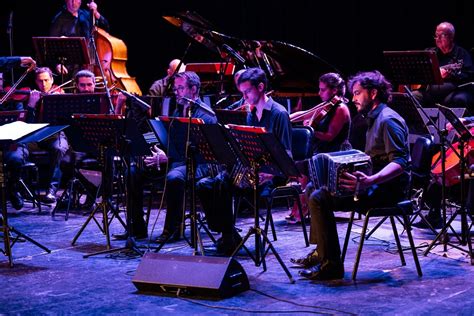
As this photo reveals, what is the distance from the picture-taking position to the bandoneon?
5.03m

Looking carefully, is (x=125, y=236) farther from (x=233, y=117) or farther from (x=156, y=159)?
(x=233, y=117)

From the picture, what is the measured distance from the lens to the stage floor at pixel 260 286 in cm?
463

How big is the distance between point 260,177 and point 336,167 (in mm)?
995

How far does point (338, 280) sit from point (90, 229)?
2946 mm

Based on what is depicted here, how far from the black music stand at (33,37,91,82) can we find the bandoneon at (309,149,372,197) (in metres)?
4.81

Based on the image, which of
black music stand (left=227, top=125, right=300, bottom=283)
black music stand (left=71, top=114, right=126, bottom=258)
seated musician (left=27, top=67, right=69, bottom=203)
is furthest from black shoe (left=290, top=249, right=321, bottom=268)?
seated musician (left=27, top=67, right=69, bottom=203)

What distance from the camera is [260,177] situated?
589cm

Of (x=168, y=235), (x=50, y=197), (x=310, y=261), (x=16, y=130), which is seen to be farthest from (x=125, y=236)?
(x=50, y=197)

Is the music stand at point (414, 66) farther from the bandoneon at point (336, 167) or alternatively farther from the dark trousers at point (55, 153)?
the dark trousers at point (55, 153)

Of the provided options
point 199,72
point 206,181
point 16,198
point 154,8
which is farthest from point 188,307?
point 154,8

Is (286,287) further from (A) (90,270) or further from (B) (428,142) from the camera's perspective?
(B) (428,142)

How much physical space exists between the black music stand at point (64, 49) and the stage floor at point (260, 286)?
320 centimetres

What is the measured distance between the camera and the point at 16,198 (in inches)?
336

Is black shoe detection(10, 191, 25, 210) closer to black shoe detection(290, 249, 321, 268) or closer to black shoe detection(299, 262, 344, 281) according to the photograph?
black shoe detection(290, 249, 321, 268)
